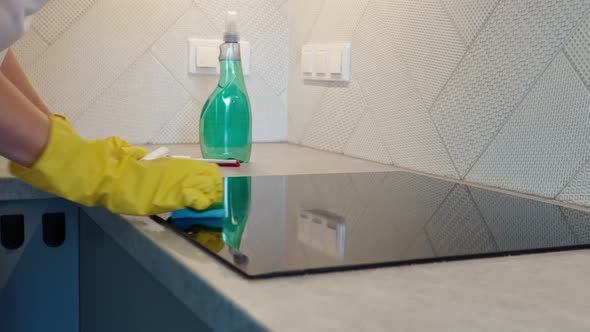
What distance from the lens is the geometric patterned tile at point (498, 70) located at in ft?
3.24

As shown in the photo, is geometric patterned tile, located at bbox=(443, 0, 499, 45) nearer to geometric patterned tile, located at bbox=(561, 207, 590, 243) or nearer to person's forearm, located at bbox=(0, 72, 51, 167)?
geometric patterned tile, located at bbox=(561, 207, 590, 243)

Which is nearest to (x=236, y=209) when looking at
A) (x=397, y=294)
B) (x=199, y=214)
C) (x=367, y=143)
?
(x=199, y=214)

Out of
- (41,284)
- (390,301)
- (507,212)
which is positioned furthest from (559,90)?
(41,284)

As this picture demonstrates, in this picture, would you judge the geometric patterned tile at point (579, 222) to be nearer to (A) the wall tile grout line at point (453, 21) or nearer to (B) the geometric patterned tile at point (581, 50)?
(B) the geometric patterned tile at point (581, 50)

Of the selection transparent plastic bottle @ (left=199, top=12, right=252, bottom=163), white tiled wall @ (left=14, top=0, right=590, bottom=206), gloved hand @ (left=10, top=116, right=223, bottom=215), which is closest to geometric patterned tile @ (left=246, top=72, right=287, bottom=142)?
white tiled wall @ (left=14, top=0, right=590, bottom=206)

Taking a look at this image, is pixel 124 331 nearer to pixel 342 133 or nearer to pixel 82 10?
pixel 342 133

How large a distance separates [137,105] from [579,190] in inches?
40.3

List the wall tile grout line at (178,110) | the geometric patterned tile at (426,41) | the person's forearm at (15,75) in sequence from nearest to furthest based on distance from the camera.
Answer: the person's forearm at (15,75) < the geometric patterned tile at (426,41) < the wall tile grout line at (178,110)

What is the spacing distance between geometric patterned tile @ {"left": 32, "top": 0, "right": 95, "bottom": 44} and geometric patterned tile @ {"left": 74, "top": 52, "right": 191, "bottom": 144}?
0.54 ft

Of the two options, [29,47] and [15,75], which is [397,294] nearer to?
[15,75]

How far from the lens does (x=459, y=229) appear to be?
0.81 meters

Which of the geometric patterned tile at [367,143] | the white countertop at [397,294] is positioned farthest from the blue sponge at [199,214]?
the geometric patterned tile at [367,143]

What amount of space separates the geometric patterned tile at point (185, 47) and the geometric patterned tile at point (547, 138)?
0.79 m

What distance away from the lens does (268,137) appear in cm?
176
